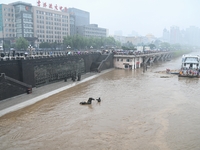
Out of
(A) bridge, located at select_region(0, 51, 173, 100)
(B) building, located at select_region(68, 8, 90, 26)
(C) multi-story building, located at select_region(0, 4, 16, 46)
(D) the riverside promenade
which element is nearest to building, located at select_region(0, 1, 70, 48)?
(C) multi-story building, located at select_region(0, 4, 16, 46)

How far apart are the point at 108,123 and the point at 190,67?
34.4 m

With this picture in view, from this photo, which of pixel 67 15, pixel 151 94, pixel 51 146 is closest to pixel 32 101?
pixel 51 146

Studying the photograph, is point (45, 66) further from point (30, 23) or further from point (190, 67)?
point (30, 23)

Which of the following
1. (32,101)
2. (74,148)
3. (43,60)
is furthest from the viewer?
(43,60)

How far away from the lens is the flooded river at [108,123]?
47.4 feet

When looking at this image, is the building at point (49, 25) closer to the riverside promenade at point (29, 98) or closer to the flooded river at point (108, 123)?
the riverside promenade at point (29, 98)

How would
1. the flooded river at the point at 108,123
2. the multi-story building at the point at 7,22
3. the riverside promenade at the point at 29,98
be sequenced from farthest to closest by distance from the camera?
the multi-story building at the point at 7,22, the riverside promenade at the point at 29,98, the flooded river at the point at 108,123

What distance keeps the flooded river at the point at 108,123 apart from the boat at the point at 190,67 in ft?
49.9

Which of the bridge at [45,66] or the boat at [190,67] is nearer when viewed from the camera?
the bridge at [45,66]

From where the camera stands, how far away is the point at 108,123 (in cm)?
1794

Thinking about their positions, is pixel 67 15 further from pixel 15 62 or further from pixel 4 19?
pixel 15 62

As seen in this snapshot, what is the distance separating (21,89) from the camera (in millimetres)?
25969

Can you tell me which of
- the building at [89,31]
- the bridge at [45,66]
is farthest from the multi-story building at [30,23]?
the bridge at [45,66]

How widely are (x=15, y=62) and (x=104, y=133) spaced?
17.1 meters
